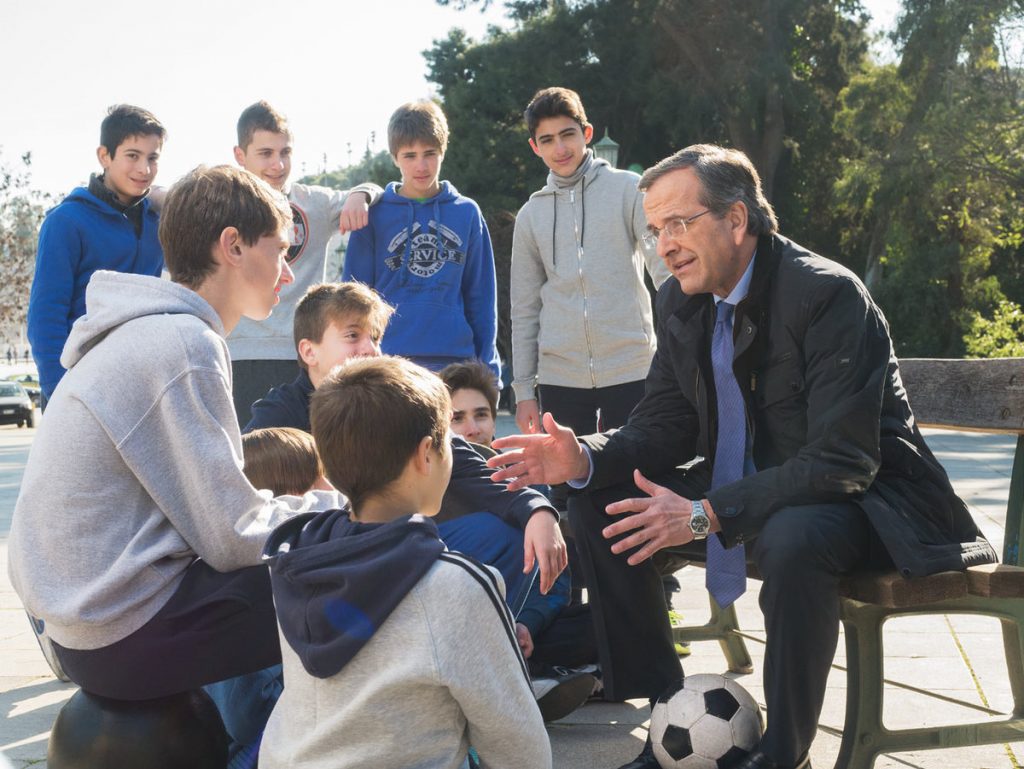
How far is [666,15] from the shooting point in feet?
100

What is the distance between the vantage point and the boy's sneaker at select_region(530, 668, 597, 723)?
3.71 metres

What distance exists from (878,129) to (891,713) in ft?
94.4

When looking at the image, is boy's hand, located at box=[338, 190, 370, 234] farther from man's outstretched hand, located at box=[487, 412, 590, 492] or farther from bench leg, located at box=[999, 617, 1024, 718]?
bench leg, located at box=[999, 617, 1024, 718]

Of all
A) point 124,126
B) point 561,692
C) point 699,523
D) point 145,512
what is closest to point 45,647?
point 145,512

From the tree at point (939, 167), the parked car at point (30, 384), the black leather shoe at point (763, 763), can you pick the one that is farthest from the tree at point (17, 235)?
the black leather shoe at point (763, 763)

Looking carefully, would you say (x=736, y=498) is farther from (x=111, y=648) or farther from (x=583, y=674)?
(x=111, y=648)

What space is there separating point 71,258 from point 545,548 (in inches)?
108

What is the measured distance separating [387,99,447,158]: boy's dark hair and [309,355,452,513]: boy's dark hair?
317 centimetres

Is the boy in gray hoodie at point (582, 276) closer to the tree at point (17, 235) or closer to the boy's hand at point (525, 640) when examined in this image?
the boy's hand at point (525, 640)

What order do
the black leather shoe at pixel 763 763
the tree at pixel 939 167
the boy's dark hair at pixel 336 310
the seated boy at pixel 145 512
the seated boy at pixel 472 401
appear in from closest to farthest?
the seated boy at pixel 145 512
the black leather shoe at pixel 763 763
the boy's dark hair at pixel 336 310
the seated boy at pixel 472 401
the tree at pixel 939 167

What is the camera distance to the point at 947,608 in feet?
10.4

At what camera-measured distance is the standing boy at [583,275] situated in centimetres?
557

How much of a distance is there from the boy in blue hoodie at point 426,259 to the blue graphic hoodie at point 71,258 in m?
0.97

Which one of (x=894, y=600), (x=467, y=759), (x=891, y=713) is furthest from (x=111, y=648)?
(x=891, y=713)
